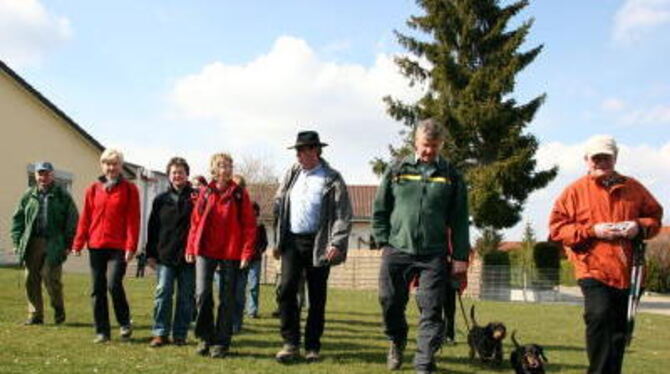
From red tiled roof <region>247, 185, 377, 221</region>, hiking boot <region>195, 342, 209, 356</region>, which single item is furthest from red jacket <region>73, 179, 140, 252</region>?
red tiled roof <region>247, 185, 377, 221</region>

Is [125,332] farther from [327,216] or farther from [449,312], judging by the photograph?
[449,312]

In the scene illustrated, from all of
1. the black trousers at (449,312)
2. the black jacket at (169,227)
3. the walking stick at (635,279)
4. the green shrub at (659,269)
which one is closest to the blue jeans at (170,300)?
the black jacket at (169,227)

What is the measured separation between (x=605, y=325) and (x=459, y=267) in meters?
1.36

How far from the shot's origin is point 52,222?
1028 cm

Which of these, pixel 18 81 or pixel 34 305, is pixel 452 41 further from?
pixel 34 305

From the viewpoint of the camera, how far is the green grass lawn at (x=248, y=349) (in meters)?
7.20

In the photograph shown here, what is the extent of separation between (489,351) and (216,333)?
2686 mm

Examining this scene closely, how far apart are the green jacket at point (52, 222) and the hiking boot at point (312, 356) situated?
4092 millimetres

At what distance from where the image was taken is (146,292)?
17.9 meters

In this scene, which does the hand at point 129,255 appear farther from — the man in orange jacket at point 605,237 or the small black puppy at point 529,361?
the man in orange jacket at point 605,237

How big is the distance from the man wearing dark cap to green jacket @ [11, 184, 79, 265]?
12.2 ft

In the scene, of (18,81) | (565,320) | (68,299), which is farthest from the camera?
(18,81)

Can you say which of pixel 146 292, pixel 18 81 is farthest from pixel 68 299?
pixel 18 81

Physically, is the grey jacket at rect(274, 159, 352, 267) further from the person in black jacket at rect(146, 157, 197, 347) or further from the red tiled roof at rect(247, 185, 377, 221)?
the red tiled roof at rect(247, 185, 377, 221)
